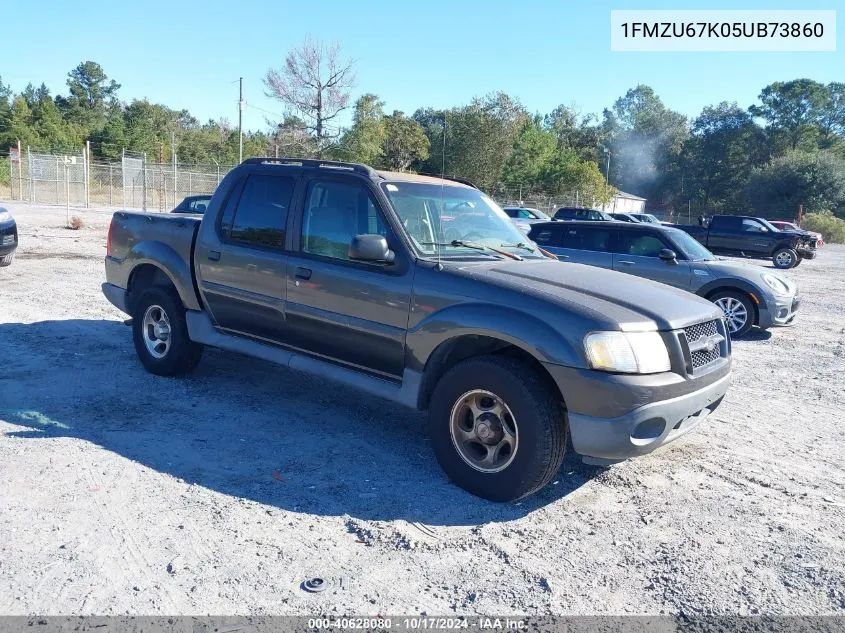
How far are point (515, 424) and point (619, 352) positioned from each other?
69 cm

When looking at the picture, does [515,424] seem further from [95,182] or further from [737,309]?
[95,182]

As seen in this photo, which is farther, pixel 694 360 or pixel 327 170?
pixel 327 170

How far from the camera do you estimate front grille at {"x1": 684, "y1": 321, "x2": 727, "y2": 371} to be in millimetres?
3958

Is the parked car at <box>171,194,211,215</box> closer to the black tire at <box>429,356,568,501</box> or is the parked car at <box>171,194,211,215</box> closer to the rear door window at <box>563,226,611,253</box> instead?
the rear door window at <box>563,226,611,253</box>

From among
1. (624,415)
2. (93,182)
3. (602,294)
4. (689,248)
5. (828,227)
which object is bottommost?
(624,415)

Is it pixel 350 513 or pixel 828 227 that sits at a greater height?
pixel 828 227

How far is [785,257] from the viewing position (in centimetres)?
2348

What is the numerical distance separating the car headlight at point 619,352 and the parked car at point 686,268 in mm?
6690

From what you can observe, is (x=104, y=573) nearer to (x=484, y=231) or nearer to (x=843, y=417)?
(x=484, y=231)

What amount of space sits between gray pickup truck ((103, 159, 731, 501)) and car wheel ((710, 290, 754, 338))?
5.69 metres

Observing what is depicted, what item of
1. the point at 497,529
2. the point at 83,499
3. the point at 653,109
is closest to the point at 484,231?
the point at 497,529

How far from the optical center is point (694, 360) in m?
3.96

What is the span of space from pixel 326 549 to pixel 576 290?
2043 millimetres

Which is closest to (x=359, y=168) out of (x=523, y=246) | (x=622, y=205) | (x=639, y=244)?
(x=523, y=246)
